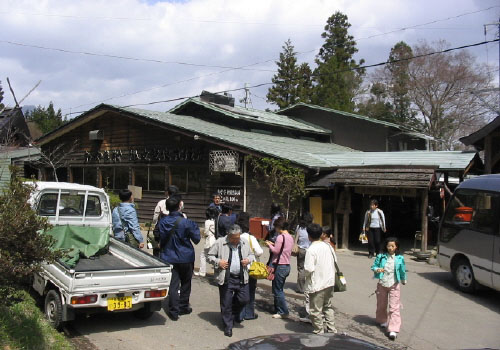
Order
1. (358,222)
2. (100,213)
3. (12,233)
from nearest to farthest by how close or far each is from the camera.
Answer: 1. (12,233)
2. (100,213)
3. (358,222)

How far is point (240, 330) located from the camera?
6504mm

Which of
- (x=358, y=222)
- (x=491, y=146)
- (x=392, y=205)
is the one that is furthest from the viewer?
(x=392, y=205)

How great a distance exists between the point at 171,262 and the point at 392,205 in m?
13.2

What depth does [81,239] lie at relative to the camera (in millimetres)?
7379

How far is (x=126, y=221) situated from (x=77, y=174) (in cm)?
1625

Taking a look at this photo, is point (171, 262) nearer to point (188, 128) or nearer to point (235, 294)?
point (235, 294)

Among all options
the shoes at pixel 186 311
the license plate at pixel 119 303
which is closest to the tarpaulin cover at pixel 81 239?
the license plate at pixel 119 303

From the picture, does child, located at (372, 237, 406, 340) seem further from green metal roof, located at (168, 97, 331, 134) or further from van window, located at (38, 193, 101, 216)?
green metal roof, located at (168, 97, 331, 134)

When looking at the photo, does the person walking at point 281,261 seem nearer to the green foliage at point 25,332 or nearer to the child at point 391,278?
the child at point 391,278

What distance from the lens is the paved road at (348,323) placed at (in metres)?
6.05

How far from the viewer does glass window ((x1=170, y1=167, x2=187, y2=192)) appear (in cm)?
1799

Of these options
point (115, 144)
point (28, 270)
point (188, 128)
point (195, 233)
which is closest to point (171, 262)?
point (195, 233)

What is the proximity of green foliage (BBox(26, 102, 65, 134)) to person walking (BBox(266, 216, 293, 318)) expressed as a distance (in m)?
38.6

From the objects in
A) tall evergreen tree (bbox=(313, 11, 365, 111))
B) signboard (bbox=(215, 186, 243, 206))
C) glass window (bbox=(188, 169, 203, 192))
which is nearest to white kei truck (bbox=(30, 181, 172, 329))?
signboard (bbox=(215, 186, 243, 206))
